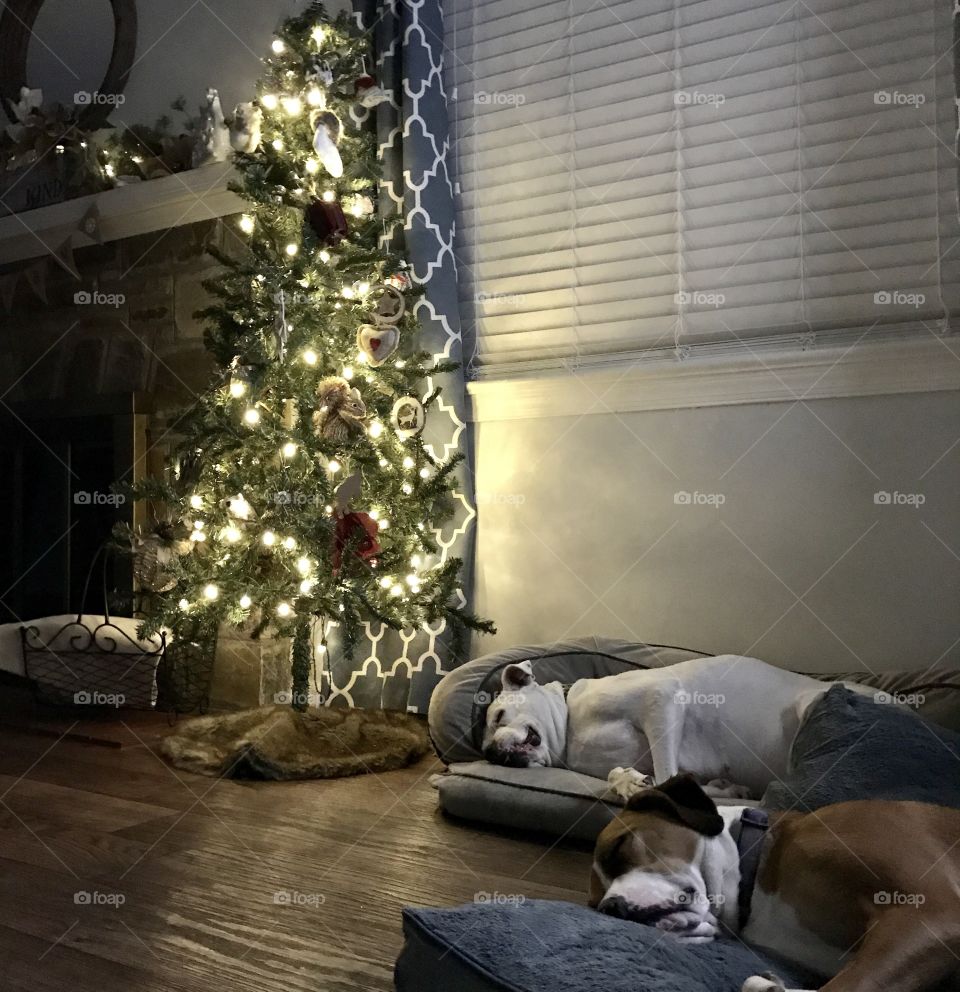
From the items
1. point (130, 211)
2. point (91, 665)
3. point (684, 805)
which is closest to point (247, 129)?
point (130, 211)

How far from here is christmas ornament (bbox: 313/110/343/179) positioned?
10.8 feet

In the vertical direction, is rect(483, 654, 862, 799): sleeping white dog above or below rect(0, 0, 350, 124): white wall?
below

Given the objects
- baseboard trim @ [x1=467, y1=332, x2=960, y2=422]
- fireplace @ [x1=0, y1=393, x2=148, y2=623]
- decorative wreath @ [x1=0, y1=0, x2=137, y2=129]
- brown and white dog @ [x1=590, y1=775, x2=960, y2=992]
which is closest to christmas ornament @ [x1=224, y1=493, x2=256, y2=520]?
baseboard trim @ [x1=467, y1=332, x2=960, y2=422]

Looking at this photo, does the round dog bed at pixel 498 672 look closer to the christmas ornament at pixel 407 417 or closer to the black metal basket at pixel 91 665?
the christmas ornament at pixel 407 417

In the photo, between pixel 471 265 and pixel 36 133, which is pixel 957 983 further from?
pixel 36 133

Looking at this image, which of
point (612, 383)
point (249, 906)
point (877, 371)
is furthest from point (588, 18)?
point (249, 906)

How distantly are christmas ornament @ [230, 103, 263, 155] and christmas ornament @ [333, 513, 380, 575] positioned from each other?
1.35m

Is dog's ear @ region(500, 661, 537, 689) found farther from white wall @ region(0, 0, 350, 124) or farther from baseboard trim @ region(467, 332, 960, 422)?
white wall @ region(0, 0, 350, 124)

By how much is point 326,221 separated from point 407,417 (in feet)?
2.27

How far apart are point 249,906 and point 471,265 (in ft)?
7.99

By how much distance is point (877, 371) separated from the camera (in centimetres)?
290

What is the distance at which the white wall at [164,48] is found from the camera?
4219mm

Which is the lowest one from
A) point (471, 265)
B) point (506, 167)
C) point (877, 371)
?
point (877, 371)

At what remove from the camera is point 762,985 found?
1342mm
